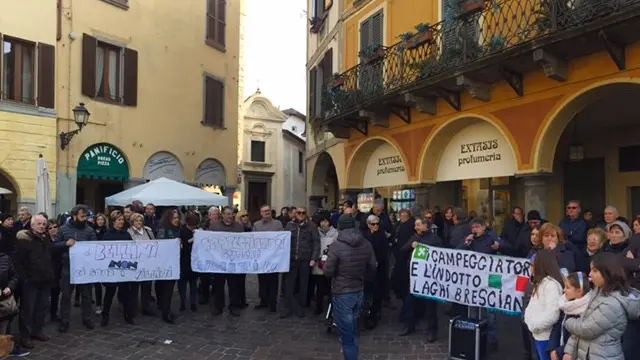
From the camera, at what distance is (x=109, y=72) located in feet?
62.0

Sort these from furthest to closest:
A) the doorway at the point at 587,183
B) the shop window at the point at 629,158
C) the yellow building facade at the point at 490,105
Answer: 1. the doorway at the point at 587,183
2. the shop window at the point at 629,158
3. the yellow building facade at the point at 490,105

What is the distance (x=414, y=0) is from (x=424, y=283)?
28.9ft

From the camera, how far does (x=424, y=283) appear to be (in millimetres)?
7695

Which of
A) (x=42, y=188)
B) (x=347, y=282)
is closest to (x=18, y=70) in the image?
(x=42, y=188)

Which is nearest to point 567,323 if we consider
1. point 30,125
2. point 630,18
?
point 630,18

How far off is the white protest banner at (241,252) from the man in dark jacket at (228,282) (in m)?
0.21

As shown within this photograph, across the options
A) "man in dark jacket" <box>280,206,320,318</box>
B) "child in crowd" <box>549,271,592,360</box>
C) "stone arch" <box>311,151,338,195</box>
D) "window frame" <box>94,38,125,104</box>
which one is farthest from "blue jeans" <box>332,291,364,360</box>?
"stone arch" <box>311,151,338,195</box>

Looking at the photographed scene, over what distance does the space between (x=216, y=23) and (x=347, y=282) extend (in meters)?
19.4

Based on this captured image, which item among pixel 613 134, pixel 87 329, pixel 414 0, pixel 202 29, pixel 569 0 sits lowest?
pixel 87 329

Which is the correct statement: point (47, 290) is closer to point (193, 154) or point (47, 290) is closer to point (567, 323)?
point (567, 323)

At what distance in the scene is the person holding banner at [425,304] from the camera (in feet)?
26.0

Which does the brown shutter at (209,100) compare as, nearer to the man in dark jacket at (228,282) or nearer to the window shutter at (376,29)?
the window shutter at (376,29)

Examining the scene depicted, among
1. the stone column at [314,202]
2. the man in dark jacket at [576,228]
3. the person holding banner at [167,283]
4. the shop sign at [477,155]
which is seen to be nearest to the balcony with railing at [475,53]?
the shop sign at [477,155]

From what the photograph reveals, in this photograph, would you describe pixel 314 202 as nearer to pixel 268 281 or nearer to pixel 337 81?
pixel 337 81
